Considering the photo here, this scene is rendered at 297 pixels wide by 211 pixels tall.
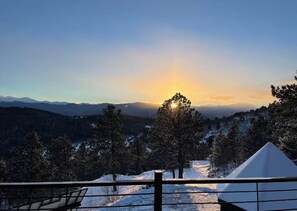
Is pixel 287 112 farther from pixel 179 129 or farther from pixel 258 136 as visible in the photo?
pixel 258 136

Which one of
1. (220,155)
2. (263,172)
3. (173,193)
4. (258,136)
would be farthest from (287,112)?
(220,155)

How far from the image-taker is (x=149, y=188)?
91.0 ft

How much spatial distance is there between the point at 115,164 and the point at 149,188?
12.4 m

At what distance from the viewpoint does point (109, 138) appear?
3962 cm

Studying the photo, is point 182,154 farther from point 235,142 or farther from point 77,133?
point 77,133

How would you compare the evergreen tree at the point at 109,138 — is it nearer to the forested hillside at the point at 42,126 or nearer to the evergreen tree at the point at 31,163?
the evergreen tree at the point at 31,163

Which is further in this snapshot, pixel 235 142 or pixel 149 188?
pixel 235 142

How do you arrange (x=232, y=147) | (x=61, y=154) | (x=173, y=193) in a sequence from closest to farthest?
(x=173, y=193), (x=61, y=154), (x=232, y=147)

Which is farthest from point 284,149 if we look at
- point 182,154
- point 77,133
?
point 77,133

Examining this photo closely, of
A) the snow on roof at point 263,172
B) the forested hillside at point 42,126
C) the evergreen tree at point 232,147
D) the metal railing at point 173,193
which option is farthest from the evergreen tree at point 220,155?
the forested hillside at point 42,126

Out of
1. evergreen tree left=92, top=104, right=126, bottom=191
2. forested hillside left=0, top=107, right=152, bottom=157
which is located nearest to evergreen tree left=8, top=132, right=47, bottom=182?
evergreen tree left=92, top=104, right=126, bottom=191

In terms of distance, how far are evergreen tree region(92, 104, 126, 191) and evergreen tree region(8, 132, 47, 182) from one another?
29.1 feet

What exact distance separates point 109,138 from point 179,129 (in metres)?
8.77

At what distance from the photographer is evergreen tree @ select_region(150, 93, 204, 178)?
3553 cm
